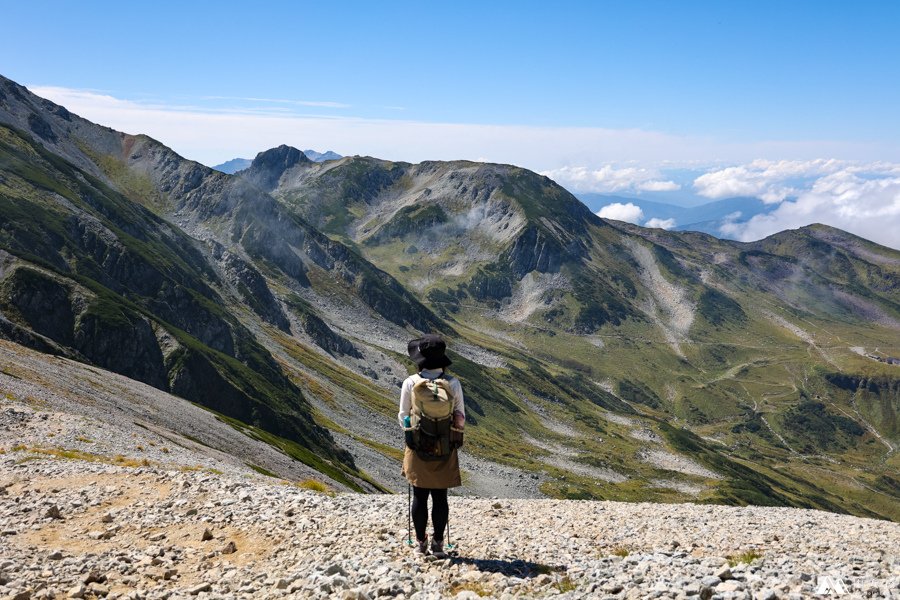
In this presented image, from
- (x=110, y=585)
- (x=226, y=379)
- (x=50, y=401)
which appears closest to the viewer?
(x=110, y=585)

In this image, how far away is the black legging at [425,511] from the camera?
14.1m

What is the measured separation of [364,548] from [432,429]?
3.38 m

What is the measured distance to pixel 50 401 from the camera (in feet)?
151

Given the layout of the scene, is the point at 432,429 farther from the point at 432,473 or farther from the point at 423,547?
the point at 423,547

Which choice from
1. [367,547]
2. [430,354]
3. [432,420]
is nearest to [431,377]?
[430,354]

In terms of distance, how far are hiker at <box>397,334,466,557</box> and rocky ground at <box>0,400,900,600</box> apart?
113 centimetres

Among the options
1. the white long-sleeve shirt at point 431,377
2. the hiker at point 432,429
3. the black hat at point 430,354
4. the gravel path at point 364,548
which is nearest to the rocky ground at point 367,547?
the gravel path at point 364,548

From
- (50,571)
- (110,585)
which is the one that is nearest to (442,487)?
(110,585)

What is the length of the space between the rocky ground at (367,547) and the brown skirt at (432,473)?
5.52ft

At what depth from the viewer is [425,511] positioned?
14258 millimetres

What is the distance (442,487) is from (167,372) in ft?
355

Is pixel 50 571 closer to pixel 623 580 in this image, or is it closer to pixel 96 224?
pixel 623 580

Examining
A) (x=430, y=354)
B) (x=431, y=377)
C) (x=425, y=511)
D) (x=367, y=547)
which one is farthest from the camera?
(x=367, y=547)

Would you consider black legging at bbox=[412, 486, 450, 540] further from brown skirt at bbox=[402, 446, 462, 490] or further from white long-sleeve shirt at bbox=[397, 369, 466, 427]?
Result: white long-sleeve shirt at bbox=[397, 369, 466, 427]
